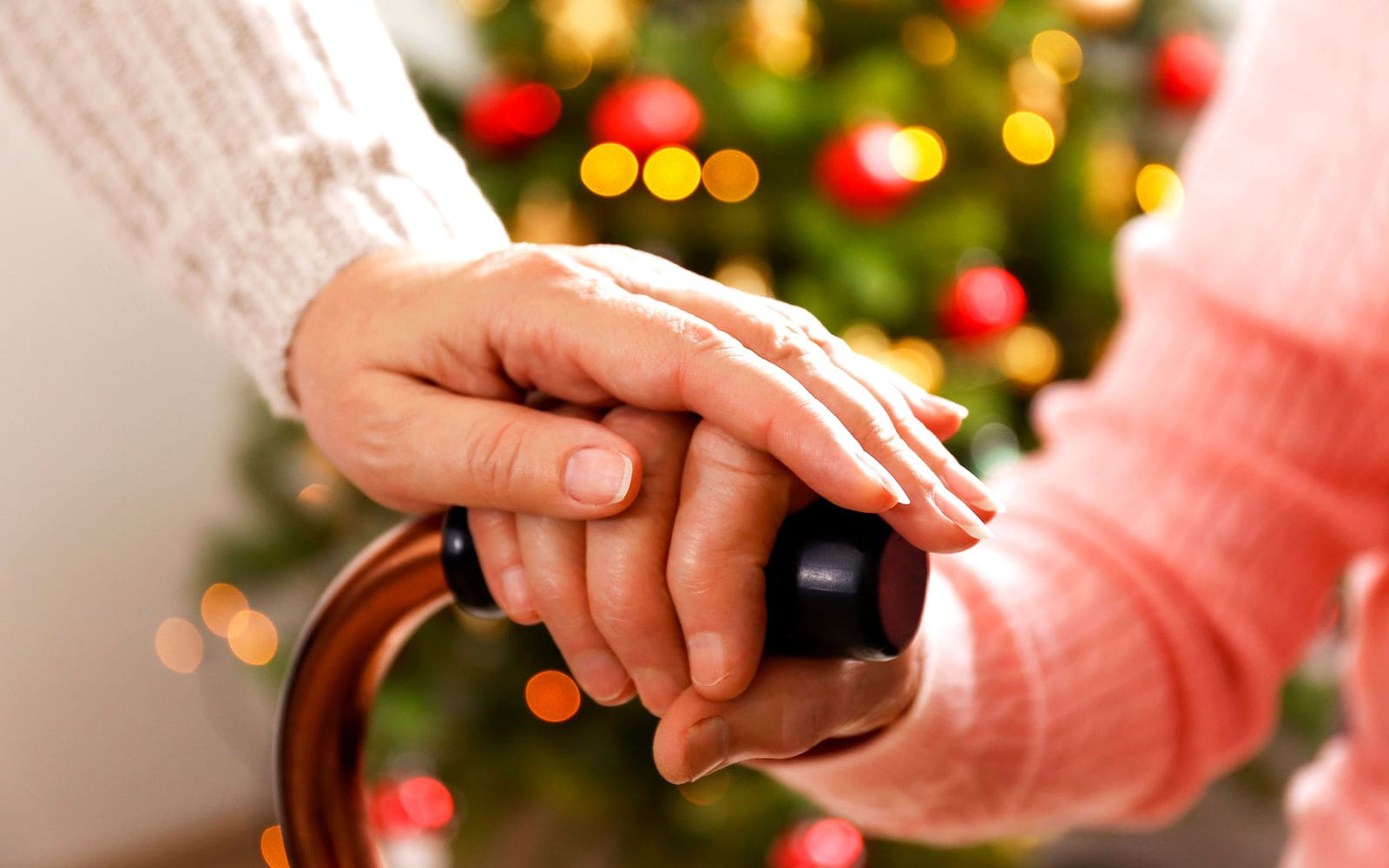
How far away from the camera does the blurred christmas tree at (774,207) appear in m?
1.36

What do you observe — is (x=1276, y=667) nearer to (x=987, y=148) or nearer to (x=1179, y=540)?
(x=1179, y=540)

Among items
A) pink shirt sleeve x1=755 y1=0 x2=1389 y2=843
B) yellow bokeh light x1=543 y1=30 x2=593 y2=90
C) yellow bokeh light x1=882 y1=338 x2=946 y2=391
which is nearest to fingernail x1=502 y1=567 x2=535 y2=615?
pink shirt sleeve x1=755 y1=0 x2=1389 y2=843

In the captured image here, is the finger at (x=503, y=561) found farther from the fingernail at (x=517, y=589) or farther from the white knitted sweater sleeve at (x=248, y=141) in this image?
the white knitted sweater sleeve at (x=248, y=141)

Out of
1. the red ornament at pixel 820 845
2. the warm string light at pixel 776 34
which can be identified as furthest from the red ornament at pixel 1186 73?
the red ornament at pixel 820 845

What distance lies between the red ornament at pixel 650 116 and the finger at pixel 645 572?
982mm

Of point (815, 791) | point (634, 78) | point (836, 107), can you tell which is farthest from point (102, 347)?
point (815, 791)

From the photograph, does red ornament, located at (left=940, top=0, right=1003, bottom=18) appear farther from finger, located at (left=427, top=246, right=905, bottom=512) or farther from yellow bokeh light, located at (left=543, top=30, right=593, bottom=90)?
finger, located at (left=427, top=246, right=905, bottom=512)

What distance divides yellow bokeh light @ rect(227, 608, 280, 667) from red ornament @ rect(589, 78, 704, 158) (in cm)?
96

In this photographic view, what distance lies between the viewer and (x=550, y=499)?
0.39 metres

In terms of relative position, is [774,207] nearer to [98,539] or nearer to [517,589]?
[517,589]

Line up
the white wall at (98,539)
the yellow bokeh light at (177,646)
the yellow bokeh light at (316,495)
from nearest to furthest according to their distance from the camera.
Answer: the yellow bokeh light at (316,495)
the white wall at (98,539)
the yellow bokeh light at (177,646)

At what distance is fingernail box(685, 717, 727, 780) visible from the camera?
37 cm

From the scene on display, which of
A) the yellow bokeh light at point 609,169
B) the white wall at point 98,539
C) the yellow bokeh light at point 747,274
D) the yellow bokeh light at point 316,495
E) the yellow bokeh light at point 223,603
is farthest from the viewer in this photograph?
the white wall at point 98,539

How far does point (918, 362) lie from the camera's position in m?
1.35
